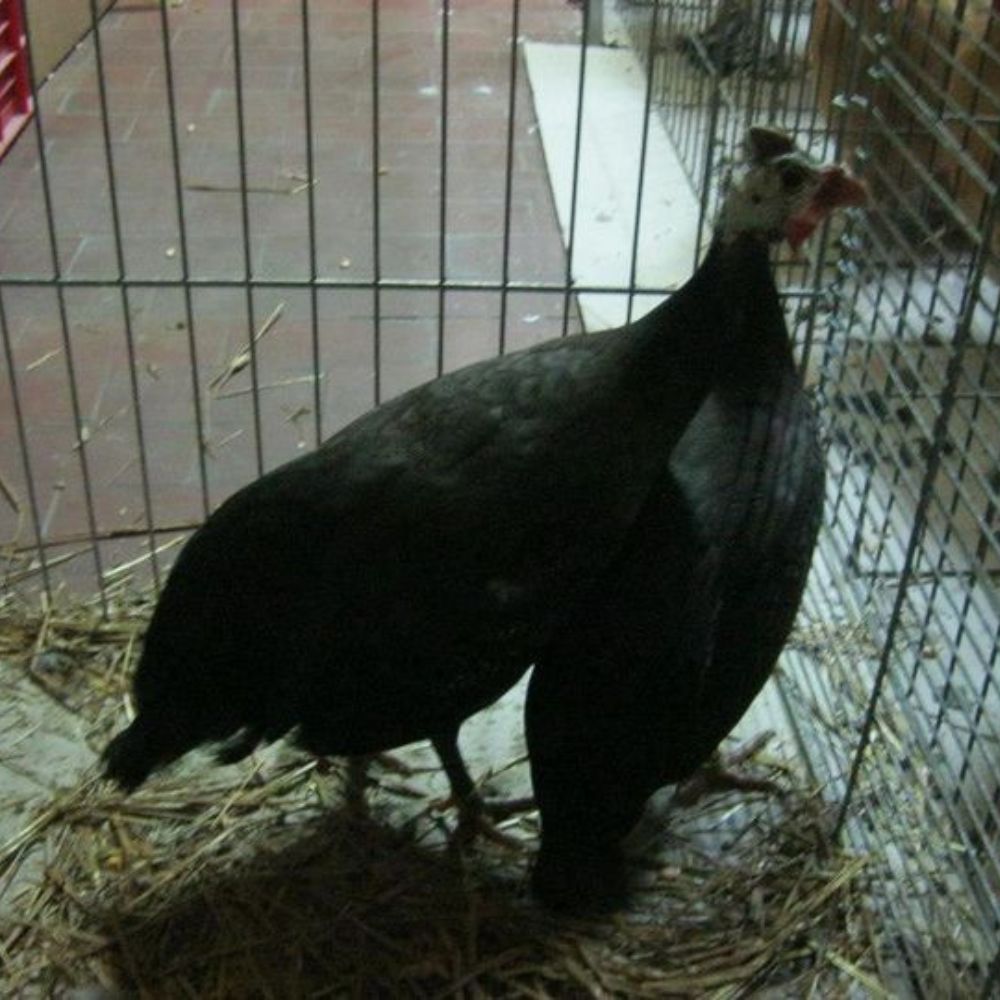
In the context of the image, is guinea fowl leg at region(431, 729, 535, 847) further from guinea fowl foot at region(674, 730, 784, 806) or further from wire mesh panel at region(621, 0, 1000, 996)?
wire mesh panel at region(621, 0, 1000, 996)

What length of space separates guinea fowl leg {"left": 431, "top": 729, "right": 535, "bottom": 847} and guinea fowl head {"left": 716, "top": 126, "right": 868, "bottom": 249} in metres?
0.64

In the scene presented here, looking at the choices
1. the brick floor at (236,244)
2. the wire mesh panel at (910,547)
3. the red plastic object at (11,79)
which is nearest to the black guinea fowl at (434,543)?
the wire mesh panel at (910,547)

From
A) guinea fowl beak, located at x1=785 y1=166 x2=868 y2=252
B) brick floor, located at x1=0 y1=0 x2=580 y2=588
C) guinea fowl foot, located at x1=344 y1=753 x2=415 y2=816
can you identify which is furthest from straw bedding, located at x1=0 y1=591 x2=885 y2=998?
guinea fowl beak, located at x1=785 y1=166 x2=868 y2=252

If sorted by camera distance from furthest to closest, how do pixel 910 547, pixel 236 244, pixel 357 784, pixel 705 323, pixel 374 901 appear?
1. pixel 236 244
2. pixel 357 784
3. pixel 374 901
4. pixel 705 323
5. pixel 910 547

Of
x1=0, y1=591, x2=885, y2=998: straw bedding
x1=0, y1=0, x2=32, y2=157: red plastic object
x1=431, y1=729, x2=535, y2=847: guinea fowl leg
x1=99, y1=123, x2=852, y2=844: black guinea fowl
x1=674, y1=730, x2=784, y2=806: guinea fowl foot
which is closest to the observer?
x1=99, y1=123, x2=852, y2=844: black guinea fowl

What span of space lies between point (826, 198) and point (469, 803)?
784mm

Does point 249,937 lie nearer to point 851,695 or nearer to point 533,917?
point 533,917

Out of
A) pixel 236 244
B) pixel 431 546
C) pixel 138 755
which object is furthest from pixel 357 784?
pixel 236 244

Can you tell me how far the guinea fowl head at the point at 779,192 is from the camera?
1552mm

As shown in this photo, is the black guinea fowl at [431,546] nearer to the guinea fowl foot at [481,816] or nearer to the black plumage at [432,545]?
the black plumage at [432,545]

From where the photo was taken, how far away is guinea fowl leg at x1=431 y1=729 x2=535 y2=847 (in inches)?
67.3

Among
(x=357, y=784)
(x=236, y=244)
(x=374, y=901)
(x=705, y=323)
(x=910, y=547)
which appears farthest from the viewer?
(x=236, y=244)

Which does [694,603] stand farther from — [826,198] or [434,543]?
[826,198]

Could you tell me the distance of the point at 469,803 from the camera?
175 centimetres
